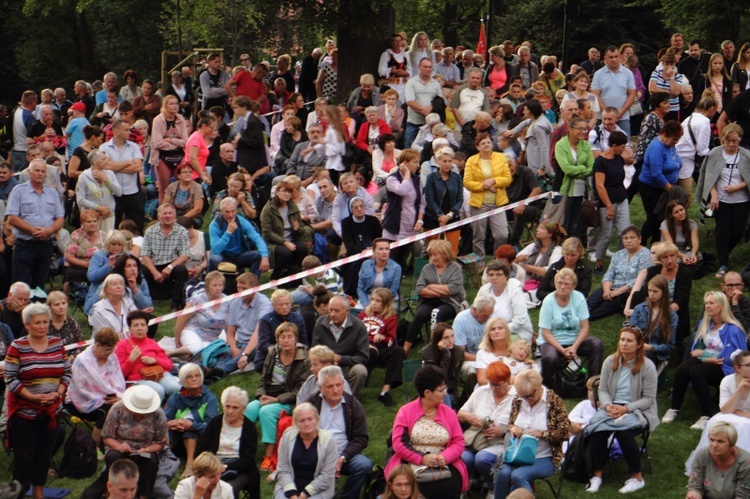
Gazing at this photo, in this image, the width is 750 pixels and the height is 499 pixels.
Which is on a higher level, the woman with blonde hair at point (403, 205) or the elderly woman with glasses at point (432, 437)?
the woman with blonde hair at point (403, 205)

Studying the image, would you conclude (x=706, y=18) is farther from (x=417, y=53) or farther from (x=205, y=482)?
(x=205, y=482)

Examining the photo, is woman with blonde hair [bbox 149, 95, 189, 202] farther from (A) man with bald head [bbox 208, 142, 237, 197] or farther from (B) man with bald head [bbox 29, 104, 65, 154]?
(B) man with bald head [bbox 29, 104, 65, 154]

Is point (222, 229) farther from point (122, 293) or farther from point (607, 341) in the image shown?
point (607, 341)

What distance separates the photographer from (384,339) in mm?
12102

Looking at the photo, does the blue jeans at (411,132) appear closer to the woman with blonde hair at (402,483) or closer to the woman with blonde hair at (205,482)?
the woman with blonde hair at (402,483)

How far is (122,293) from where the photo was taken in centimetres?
1202

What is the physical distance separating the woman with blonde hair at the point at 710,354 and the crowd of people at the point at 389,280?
0.03m

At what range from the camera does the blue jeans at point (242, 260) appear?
46.5 ft

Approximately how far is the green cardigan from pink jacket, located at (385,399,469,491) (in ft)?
17.8

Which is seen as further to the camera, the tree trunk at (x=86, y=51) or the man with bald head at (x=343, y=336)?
the tree trunk at (x=86, y=51)

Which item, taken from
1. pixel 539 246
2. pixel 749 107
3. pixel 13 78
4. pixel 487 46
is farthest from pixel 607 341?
pixel 13 78

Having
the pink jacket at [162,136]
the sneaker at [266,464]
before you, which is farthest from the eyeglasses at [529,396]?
the pink jacket at [162,136]

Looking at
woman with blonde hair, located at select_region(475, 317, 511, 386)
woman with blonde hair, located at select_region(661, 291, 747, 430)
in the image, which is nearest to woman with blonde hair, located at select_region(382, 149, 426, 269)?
woman with blonde hair, located at select_region(475, 317, 511, 386)

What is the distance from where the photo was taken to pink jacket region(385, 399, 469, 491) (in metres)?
9.72
